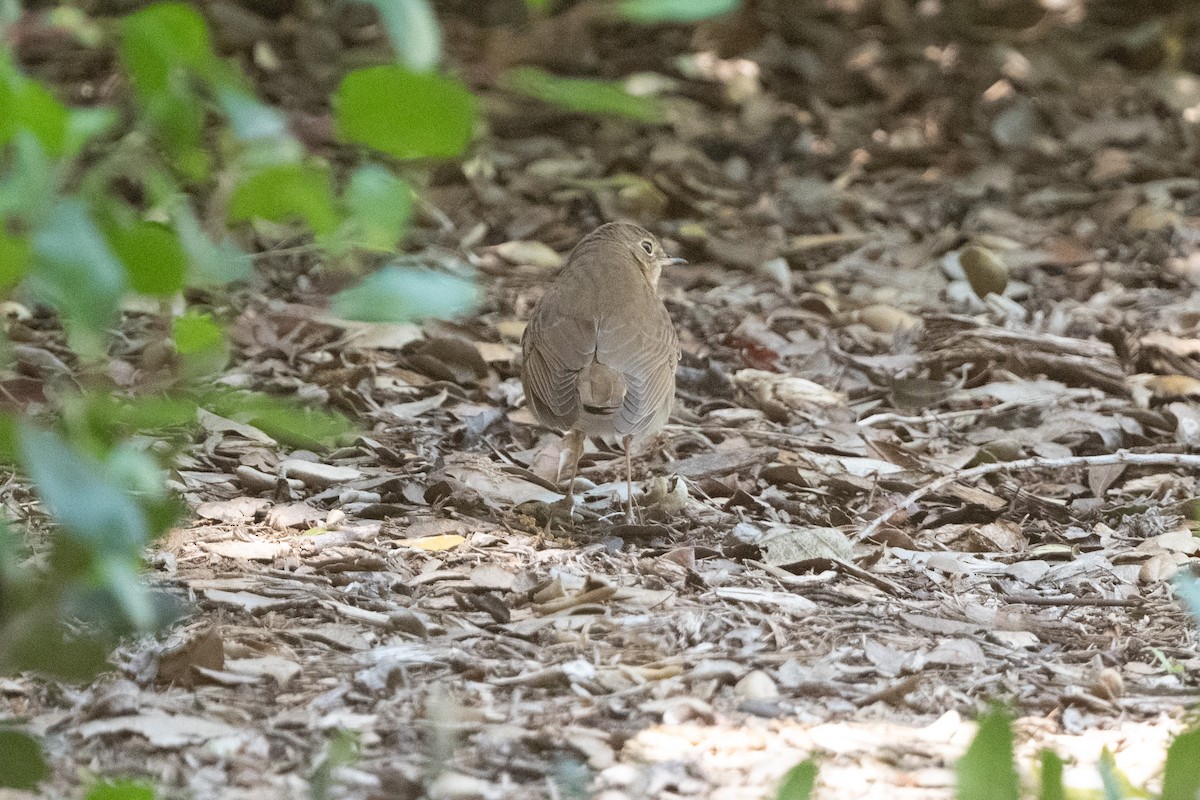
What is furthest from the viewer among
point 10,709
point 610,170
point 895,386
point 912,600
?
point 610,170

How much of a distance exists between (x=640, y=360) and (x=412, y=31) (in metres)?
4.48

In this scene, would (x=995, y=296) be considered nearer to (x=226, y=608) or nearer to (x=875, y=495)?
(x=875, y=495)

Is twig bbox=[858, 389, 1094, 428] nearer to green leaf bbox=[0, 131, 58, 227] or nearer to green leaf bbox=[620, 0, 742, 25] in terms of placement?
green leaf bbox=[620, 0, 742, 25]

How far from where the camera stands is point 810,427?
6594 millimetres

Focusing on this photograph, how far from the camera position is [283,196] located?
142cm

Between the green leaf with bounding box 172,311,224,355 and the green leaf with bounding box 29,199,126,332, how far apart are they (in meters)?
0.32

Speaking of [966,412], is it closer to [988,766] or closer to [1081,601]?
[1081,601]

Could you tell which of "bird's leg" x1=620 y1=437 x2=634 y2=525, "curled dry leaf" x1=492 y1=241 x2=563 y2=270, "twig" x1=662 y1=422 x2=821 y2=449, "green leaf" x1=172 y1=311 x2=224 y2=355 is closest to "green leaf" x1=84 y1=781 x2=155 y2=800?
"green leaf" x1=172 y1=311 x2=224 y2=355

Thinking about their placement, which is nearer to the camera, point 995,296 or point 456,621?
point 456,621

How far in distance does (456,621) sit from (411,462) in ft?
5.59

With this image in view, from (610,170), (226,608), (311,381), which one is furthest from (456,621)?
(610,170)

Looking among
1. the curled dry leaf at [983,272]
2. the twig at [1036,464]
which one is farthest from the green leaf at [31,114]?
the curled dry leaf at [983,272]

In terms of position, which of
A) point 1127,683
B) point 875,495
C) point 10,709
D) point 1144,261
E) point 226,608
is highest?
point 10,709

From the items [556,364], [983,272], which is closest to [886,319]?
[983,272]
